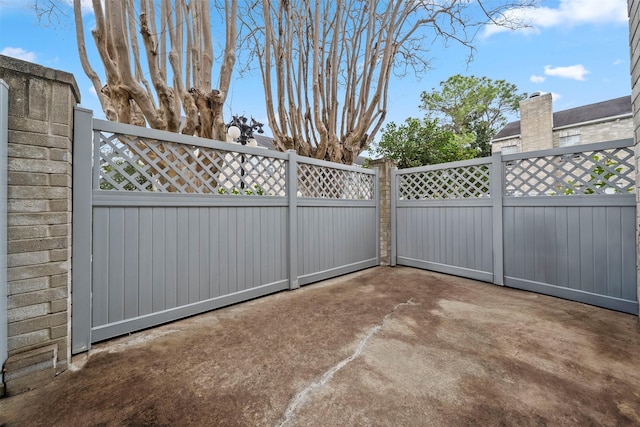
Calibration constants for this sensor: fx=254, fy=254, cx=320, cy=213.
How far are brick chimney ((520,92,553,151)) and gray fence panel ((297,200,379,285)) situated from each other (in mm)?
10331

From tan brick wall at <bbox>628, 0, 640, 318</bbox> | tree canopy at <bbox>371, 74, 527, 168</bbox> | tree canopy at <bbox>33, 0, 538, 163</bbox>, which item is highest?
tree canopy at <bbox>371, 74, 527, 168</bbox>

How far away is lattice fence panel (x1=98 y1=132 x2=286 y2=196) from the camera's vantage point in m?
2.08

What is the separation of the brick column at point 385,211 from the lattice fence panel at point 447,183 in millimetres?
225

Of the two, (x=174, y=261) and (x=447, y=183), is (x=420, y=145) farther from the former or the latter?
(x=174, y=261)

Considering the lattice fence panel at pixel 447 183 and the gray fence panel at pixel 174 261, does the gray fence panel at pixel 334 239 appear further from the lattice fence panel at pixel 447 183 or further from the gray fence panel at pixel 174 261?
the lattice fence panel at pixel 447 183

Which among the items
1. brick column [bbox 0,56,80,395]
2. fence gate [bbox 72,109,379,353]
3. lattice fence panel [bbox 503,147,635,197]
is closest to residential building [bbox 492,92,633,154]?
lattice fence panel [bbox 503,147,635,197]

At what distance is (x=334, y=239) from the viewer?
3805 millimetres

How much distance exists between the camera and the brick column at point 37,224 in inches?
55.4

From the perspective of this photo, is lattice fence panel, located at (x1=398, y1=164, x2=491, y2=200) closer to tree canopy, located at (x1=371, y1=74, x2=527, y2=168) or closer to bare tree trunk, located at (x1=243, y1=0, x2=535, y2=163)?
bare tree trunk, located at (x1=243, y1=0, x2=535, y2=163)

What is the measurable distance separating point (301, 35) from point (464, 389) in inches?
202

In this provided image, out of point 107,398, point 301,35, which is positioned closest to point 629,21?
point 301,35

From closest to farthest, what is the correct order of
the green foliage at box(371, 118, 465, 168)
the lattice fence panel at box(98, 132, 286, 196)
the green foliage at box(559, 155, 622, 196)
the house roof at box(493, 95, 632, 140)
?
the lattice fence panel at box(98, 132, 286, 196)
the green foliage at box(559, 155, 622, 196)
the green foliage at box(371, 118, 465, 168)
the house roof at box(493, 95, 632, 140)

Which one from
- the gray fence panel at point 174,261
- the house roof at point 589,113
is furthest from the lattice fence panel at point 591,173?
the house roof at point 589,113

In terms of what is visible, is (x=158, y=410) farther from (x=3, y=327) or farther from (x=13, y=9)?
(x=13, y=9)
